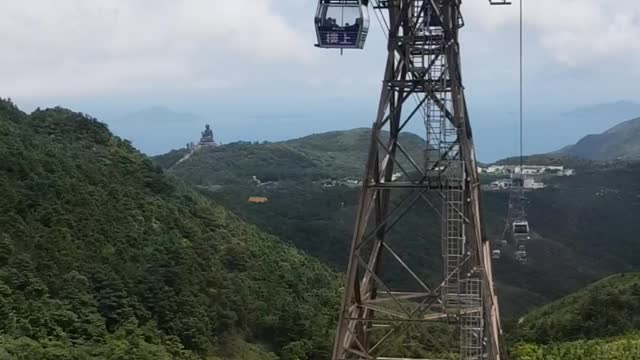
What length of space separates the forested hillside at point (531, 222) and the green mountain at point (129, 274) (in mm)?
17359

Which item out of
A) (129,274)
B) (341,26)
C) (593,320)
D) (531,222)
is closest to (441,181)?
(341,26)

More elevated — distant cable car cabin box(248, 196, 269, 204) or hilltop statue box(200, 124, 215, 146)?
hilltop statue box(200, 124, 215, 146)

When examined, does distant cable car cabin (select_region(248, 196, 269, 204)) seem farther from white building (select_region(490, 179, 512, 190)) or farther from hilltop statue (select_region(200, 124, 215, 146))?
hilltop statue (select_region(200, 124, 215, 146))

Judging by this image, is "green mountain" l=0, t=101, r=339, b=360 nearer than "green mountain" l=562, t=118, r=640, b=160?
Yes

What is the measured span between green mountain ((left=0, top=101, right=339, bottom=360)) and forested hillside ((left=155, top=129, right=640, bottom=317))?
1736cm

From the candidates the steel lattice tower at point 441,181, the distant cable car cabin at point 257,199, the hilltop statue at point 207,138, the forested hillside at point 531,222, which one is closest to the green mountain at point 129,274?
the steel lattice tower at point 441,181

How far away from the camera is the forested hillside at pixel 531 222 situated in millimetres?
58000

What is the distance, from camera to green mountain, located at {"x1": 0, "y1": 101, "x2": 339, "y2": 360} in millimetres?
24125

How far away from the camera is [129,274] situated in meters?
29.5

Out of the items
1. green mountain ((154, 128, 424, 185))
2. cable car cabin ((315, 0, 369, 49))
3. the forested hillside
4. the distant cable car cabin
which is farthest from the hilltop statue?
cable car cabin ((315, 0, 369, 49))

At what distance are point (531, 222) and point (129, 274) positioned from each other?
48.9 m

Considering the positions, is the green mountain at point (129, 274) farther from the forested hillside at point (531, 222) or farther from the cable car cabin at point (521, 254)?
the forested hillside at point (531, 222)

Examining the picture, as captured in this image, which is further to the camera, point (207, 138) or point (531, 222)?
point (207, 138)

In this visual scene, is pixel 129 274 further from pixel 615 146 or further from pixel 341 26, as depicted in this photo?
pixel 615 146
